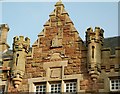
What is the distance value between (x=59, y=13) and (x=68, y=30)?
126 centimetres

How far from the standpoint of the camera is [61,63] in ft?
68.6

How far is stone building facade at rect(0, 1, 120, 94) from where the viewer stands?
65.7ft

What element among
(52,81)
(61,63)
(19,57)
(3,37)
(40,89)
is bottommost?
(40,89)

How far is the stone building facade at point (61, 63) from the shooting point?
788 inches

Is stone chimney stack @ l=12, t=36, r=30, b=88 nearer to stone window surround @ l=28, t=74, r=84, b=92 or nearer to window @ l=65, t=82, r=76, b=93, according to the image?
stone window surround @ l=28, t=74, r=84, b=92

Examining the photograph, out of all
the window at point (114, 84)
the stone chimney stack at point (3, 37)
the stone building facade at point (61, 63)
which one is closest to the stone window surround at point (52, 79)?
the stone building facade at point (61, 63)

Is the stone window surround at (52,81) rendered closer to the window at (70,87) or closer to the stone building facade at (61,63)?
the stone building facade at (61,63)

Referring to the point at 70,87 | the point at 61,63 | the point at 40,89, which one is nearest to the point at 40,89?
the point at 40,89

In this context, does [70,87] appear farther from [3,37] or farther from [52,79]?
[3,37]

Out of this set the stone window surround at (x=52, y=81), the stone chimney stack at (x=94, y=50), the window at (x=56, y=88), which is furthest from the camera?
the window at (x=56, y=88)

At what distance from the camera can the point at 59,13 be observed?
878 inches

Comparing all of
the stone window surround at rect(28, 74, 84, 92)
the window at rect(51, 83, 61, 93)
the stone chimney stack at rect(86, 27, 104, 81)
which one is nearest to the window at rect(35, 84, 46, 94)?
the stone window surround at rect(28, 74, 84, 92)

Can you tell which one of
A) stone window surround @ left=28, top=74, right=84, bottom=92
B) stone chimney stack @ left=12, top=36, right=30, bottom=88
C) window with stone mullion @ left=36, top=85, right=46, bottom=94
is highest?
stone chimney stack @ left=12, top=36, right=30, bottom=88

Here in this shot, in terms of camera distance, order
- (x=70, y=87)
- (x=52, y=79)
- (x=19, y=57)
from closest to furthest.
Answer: (x=70, y=87) < (x=52, y=79) < (x=19, y=57)
